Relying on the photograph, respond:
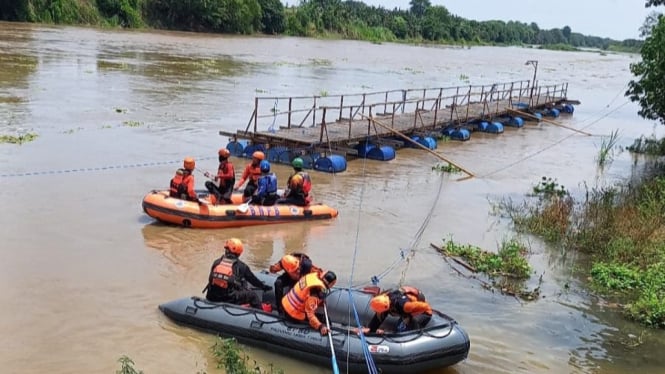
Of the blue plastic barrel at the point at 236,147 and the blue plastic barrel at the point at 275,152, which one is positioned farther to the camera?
the blue plastic barrel at the point at 236,147

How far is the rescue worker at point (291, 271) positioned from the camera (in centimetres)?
849

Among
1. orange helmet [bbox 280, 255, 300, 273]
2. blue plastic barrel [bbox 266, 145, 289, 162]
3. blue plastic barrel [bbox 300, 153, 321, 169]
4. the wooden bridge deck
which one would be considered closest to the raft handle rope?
blue plastic barrel [bbox 266, 145, 289, 162]

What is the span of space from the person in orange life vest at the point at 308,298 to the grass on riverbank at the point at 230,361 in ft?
2.23

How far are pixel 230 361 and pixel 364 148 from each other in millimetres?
14283

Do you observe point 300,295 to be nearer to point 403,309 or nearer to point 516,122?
point 403,309

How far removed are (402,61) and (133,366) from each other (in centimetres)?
5923

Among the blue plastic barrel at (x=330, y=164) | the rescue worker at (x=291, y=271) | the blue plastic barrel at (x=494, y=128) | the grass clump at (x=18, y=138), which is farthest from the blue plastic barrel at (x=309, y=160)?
the blue plastic barrel at (x=494, y=128)

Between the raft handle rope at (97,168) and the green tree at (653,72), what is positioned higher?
the green tree at (653,72)

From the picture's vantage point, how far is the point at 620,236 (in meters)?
12.9

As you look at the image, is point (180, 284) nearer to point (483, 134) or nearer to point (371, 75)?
point (483, 134)

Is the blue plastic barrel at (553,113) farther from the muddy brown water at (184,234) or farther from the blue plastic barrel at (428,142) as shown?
the blue plastic barrel at (428,142)

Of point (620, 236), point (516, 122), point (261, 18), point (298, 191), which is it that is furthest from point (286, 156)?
point (261, 18)

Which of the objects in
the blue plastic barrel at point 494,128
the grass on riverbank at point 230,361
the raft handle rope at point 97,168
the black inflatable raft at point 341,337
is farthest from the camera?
the blue plastic barrel at point 494,128

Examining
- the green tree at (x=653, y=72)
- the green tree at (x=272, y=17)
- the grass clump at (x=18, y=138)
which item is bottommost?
the grass clump at (x=18, y=138)
